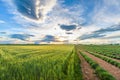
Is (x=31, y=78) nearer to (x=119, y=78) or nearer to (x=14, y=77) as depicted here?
(x=14, y=77)

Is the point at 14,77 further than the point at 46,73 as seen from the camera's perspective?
No

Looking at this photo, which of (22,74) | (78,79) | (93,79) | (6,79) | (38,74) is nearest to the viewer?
(6,79)

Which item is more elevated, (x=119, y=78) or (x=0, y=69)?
(x=0, y=69)

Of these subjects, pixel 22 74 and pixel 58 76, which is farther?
pixel 58 76

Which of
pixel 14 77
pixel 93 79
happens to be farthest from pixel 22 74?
pixel 93 79

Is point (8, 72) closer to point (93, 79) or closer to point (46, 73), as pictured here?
point (46, 73)

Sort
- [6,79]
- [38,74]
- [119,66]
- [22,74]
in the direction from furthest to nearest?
[119,66], [38,74], [22,74], [6,79]

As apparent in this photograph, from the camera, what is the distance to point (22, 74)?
10.4 m

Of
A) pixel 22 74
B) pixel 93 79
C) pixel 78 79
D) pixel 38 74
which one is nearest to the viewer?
pixel 22 74

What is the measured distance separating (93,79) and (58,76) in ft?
11.0

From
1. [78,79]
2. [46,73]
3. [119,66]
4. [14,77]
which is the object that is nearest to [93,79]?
[78,79]

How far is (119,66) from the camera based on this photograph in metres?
19.9

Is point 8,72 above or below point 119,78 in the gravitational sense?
above

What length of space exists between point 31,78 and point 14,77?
3.14 feet
